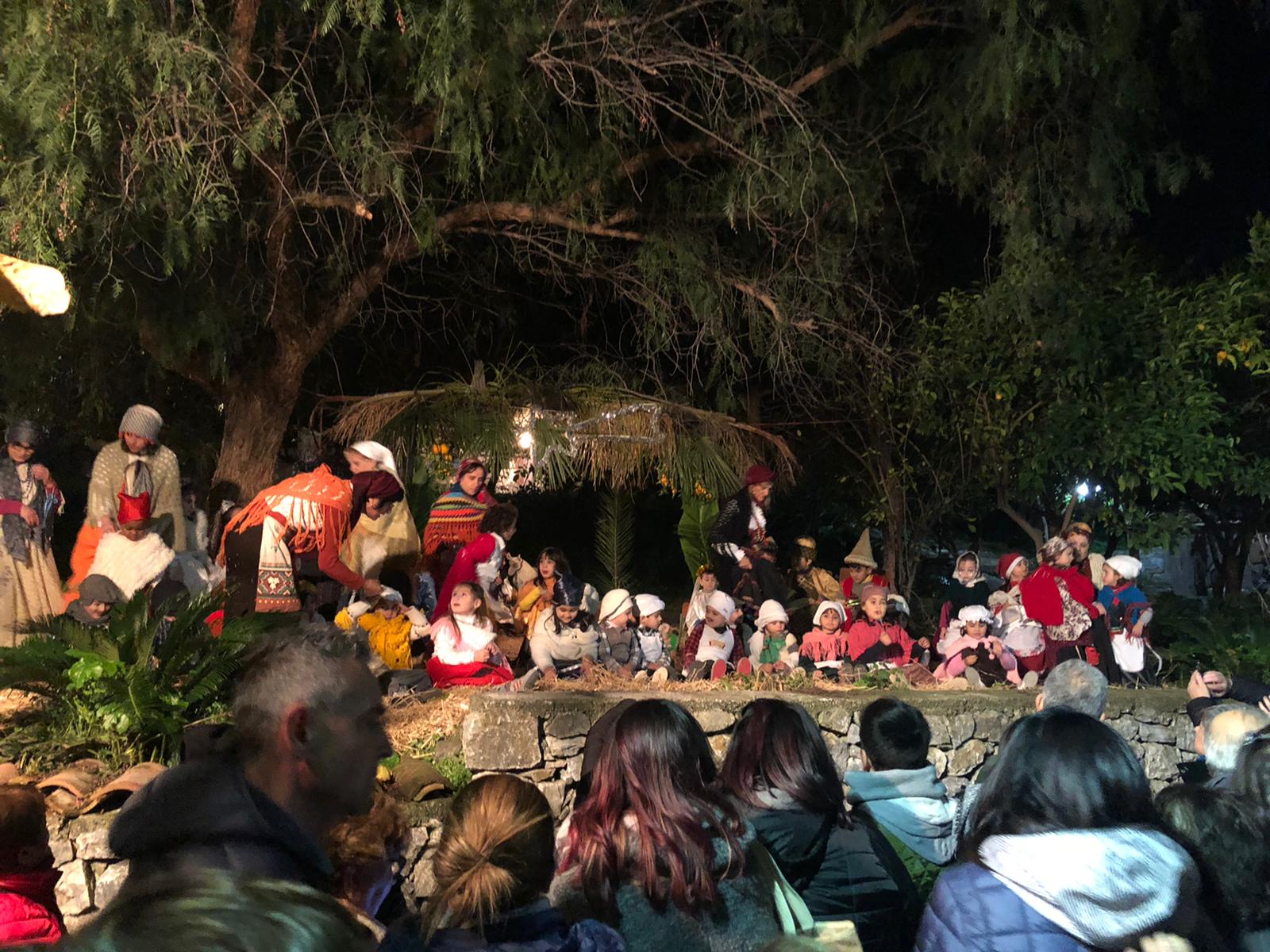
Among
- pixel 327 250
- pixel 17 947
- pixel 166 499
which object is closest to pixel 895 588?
pixel 327 250

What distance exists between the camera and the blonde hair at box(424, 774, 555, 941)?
2.41 m

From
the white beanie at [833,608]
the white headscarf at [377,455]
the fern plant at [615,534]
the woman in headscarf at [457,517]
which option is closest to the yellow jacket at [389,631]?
the woman in headscarf at [457,517]

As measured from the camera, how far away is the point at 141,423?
A: 7633mm

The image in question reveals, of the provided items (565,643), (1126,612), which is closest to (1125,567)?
(1126,612)

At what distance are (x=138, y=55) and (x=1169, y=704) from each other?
27.0ft

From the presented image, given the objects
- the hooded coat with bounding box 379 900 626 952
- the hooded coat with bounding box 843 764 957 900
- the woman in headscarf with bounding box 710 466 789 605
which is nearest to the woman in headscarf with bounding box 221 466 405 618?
the woman in headscarf with bounding box 710 466 789 605

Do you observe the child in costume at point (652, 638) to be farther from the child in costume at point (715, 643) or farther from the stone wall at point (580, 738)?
the stone wall at point (580, 738)

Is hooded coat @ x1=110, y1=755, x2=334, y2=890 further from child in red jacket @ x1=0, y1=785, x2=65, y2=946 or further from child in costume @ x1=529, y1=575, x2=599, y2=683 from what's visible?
child in costume @ x1=529, y1=575, x2=599, y2=683

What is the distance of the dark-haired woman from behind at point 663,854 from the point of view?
2.76 metres

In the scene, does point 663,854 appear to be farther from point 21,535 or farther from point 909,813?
point 21,535

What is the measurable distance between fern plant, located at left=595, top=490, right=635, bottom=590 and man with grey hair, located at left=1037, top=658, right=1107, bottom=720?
25.8ft

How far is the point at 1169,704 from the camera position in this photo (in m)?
8.41

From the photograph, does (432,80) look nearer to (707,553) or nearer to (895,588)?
(707,553)

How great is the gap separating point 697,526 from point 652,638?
3.21 m
